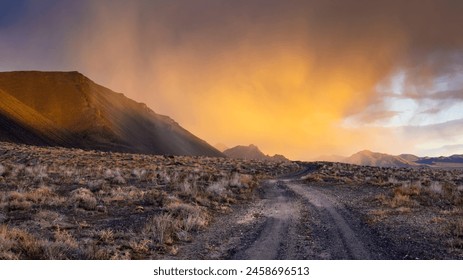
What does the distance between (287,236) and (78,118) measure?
474 ft

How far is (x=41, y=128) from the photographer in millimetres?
110062

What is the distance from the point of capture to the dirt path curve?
9438 millimetres

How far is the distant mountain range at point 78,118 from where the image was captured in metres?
108

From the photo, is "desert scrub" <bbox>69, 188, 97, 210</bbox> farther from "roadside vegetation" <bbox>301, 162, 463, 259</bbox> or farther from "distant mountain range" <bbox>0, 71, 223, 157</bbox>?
"distant mountain range" <bbox>0, 71, 223, 157</bbox>

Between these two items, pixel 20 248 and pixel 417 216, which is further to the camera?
pixel 417 216

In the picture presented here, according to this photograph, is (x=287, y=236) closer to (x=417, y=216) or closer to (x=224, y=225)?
(x=224, y=225)

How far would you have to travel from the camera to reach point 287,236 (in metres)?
11.2

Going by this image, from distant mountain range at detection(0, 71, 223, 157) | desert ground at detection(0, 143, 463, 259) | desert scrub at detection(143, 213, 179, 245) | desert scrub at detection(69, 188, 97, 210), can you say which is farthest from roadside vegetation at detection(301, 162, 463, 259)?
distant mountain range at detection(0, 71, 223, 157)

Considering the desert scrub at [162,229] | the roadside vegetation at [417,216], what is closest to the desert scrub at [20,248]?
the desert scrub at [162,229]

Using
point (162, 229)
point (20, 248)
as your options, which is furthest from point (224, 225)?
point (20, 248)

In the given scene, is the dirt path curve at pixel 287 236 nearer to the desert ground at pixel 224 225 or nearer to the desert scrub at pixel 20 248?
the desert ground at pixel 224 225

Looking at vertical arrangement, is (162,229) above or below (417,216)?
below
